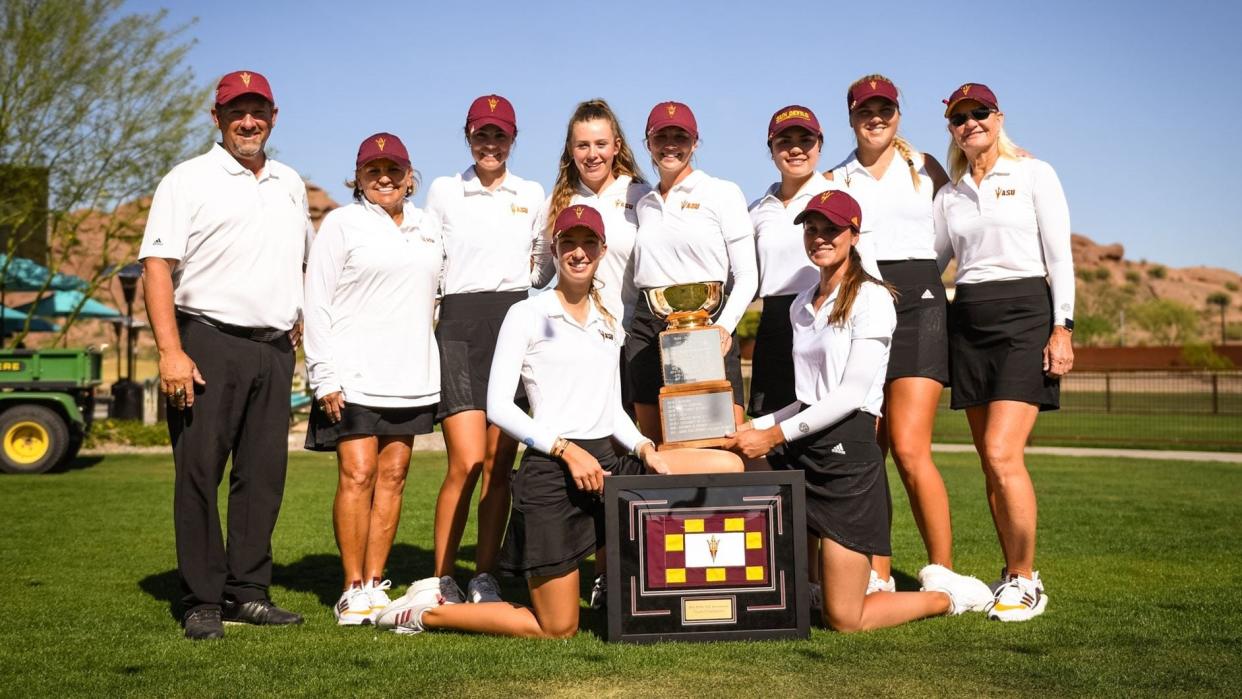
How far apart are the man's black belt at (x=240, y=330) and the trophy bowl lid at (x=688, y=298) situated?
1743 millimetres

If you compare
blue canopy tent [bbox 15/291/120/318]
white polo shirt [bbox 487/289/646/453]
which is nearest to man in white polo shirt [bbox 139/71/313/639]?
white polo shirt [bbox 487/289/646/453]

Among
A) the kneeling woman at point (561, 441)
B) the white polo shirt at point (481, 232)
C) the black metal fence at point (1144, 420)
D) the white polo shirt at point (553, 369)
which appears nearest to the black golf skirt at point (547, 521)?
the kneeling woman at point (561, 441)

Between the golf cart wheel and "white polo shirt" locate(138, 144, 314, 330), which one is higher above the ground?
"white polo shirt" locate(138, 144, 314, 330)

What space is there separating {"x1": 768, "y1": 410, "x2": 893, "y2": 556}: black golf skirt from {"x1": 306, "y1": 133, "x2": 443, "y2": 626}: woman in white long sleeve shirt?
5.86 feet

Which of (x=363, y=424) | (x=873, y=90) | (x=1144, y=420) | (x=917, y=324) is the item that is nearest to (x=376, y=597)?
(x=363, y=424)

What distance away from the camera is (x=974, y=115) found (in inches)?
204

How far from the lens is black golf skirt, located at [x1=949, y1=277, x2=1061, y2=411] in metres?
5.10

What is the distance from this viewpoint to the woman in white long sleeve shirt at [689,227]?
16.6ft

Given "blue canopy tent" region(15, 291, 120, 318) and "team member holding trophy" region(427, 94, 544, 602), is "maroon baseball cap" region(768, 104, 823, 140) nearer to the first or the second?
"team member holding trophy" region(427, 94, 544, 602)

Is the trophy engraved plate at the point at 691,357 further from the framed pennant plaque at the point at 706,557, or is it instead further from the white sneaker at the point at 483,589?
the white sneaker at the point at 483,589

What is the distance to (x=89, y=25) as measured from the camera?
21625 mm

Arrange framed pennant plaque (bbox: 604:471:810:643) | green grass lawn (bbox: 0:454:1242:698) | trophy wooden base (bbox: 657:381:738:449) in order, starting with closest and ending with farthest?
green grass lawn (bbox: 0:454:1242:698) → framed pennant plaque (bbox: 604:471:810:643) → trophy wooden base (bbox: 657:381:738:449)

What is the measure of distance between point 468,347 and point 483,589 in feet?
3.77

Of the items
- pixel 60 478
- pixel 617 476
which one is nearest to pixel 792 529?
pixel 617 476
